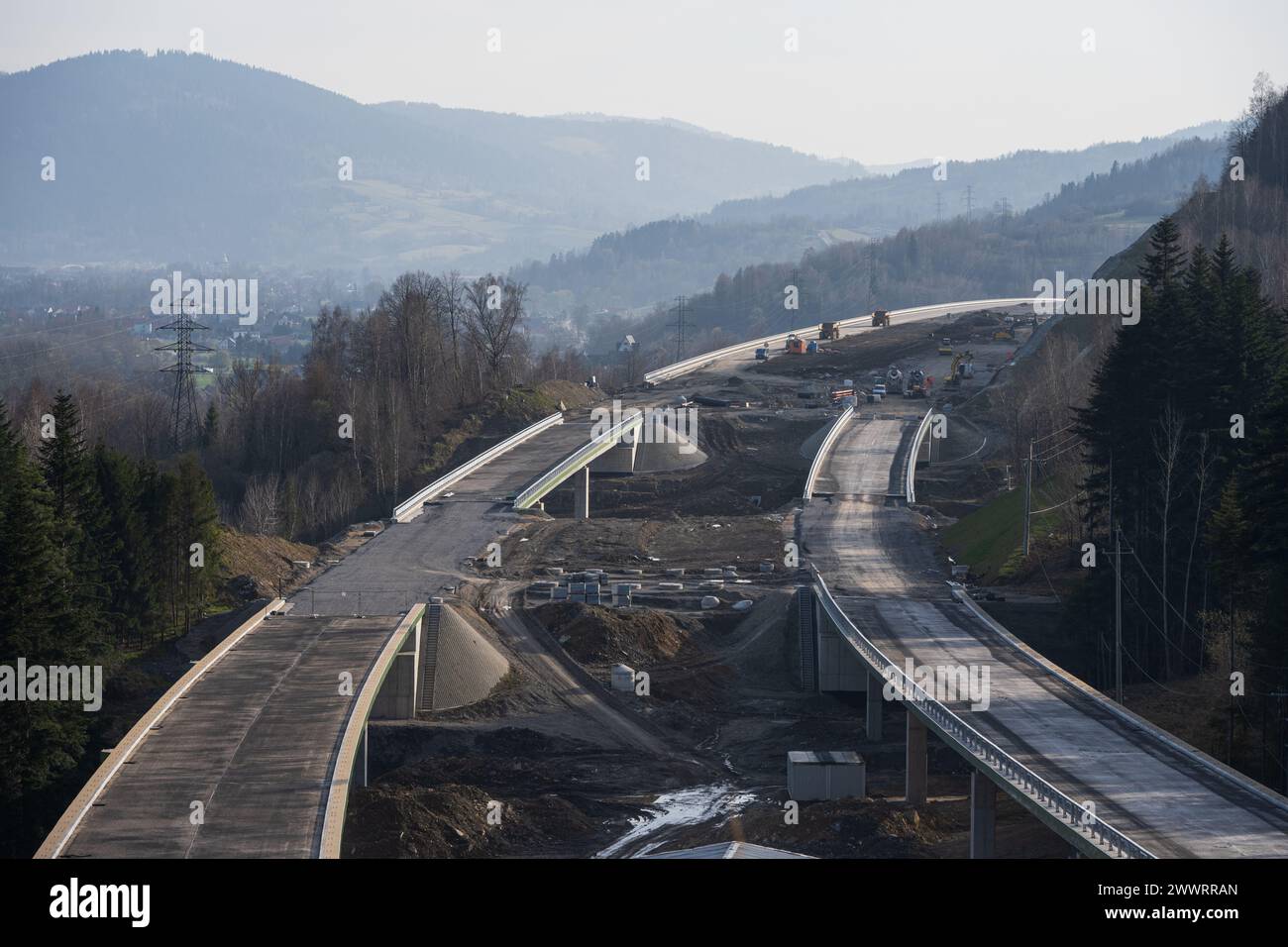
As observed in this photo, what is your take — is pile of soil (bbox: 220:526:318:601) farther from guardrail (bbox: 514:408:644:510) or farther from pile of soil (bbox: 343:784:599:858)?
pile of soil (bbox: 343:784:599:858)

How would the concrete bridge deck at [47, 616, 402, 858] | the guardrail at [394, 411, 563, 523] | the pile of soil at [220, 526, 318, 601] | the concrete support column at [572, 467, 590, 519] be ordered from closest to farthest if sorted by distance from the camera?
the concrete bridge deck at [47, 616, 402, 858]
the pile of soil at [220, 526, 318, 601]
the guardrail at [394, 411, 563, 523]
the concrete support column at [572, 467, 590, 519]

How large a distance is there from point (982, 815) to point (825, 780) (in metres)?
8.35

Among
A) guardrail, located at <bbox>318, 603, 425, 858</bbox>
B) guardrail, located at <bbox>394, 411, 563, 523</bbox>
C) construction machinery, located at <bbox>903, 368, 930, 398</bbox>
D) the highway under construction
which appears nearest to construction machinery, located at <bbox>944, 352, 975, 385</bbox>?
construction machinery, located at <bbox>903, 368, 930, 398</bbox>

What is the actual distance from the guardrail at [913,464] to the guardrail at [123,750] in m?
42.9

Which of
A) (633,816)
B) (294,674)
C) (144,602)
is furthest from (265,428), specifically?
(633,816)

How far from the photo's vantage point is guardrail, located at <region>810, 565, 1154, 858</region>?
29953 millimetres

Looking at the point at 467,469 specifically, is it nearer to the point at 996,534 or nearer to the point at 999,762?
the point at 996,534

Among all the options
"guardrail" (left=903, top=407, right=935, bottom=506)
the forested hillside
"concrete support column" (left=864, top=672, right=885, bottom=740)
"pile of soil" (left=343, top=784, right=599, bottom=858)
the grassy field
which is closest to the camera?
"pile of soil" (left=343, top=784, right=599, bottom=858)

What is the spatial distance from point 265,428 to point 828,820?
66495 millimetres

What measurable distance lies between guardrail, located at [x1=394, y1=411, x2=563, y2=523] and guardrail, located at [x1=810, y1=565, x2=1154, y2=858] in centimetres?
3171

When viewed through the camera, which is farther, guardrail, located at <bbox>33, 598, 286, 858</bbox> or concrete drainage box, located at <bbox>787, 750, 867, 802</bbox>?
concrete drainage box, located at <bbox>787, 750, 867, 802</bbox>

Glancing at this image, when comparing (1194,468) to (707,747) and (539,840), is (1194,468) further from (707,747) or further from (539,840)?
(539,840)

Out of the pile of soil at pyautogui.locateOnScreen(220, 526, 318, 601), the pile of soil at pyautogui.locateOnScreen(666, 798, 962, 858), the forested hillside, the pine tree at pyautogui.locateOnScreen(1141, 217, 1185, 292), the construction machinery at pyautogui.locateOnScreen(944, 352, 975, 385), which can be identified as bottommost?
the pile of soil at pyautogui.locateOnScreen(666, 798, 962, 858)

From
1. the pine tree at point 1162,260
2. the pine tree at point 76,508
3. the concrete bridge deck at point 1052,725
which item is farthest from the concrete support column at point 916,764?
the pine tree at point 76,508
